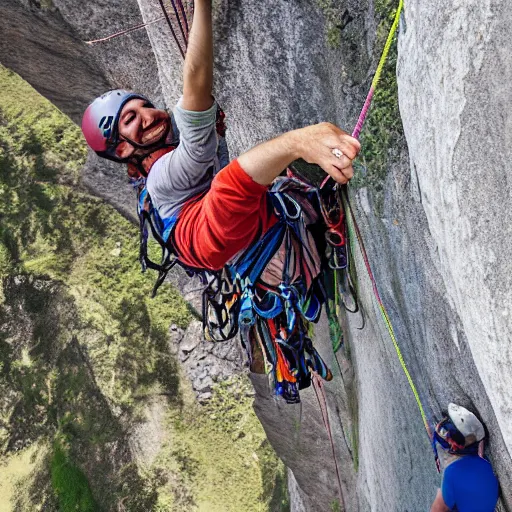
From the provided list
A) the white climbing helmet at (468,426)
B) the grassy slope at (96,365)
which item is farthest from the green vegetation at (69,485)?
the white climbing helmet at (468,426)

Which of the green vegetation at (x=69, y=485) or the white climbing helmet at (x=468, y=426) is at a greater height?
the white climbing helmet at (x=468, y=426)

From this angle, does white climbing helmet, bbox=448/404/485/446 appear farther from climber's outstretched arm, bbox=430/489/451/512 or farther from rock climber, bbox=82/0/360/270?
rock climber, bbox=82/0/360/270

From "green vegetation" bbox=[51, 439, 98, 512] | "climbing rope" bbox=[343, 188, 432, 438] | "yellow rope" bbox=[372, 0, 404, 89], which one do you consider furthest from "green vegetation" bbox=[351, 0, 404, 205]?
"green vegetation" bbox=[51, 439, 98, 512]

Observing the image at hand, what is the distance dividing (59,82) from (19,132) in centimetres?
158

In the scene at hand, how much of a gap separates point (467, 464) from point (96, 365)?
5.02 m

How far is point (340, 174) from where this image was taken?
169 centimetres

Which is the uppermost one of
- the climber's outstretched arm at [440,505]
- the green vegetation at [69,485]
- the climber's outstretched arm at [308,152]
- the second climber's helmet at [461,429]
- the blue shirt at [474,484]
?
the climber's outstretched arm at [308,152]

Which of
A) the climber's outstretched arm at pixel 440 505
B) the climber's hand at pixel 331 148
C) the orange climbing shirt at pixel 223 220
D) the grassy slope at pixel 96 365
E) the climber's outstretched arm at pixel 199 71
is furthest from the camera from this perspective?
the grassy slope at pixel 96 365

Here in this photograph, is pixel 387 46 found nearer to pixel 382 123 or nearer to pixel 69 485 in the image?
pixel 382 123

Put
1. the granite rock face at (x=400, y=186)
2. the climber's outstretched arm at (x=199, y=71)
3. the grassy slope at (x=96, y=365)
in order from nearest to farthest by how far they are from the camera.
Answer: the granite rock face at (x=400, y=186)
the climber's outstretched arm at (x=199, y=71)
the grassy slope at (x=96, y=365)

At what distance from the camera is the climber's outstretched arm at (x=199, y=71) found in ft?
6.51

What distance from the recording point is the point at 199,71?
6.51 feet

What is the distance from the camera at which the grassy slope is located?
6.32m

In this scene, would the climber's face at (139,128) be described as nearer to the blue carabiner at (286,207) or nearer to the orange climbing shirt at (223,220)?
the orange climbing shirt at (223,220)
